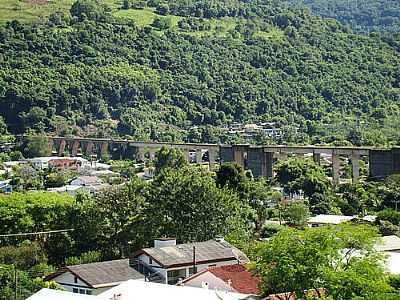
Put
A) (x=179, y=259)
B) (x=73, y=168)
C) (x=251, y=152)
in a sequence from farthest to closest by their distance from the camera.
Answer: (x=73, y=168)
(x=251, y=152)
(x=179, y=259)

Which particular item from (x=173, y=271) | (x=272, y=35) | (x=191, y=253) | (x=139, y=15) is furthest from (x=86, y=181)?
(x=272, y=35)

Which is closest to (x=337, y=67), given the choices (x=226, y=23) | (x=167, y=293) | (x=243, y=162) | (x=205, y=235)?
(x=226, y=23)

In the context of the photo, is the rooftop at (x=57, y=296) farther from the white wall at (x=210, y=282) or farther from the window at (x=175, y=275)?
the window at (x=175, y=275)

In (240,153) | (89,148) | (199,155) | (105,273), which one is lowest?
(89,148)

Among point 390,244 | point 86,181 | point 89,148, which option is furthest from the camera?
point 89,148

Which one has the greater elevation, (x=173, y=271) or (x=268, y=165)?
(x=173, y=271)

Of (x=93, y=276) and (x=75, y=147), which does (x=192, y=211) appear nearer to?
(x=93, y=276)

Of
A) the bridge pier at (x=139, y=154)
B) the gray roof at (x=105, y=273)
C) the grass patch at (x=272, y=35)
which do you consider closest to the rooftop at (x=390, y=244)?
the gray roof at (x=105, y=273)

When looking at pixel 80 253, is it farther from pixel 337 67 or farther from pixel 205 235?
pixel 337 67
